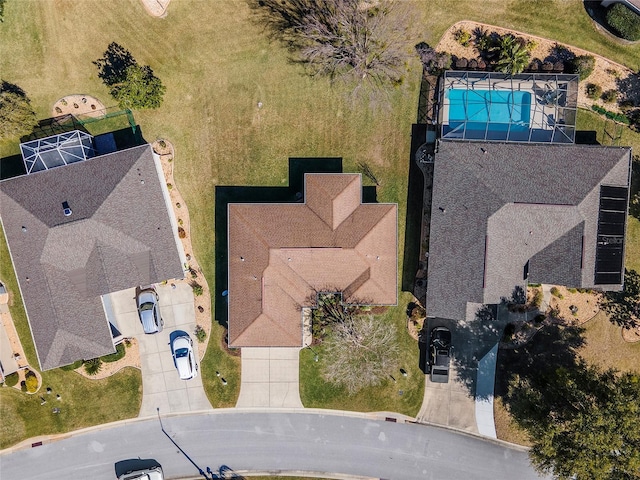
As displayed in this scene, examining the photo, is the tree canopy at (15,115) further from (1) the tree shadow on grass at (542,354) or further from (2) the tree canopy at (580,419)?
(2) the tree canopy at (580,419)

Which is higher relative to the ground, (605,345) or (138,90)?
(138,90)

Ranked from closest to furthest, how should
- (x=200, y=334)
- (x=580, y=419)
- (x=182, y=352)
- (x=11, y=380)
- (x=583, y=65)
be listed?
(x=580, y=419), (x=583, y=65), (x=182, y=352), (x=11, y=380), (x=200, y=334)

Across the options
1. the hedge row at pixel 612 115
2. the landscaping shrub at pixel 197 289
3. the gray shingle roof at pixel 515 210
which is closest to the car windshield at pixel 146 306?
the landscaping shrub at pixel 197 289

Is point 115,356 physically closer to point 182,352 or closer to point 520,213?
point 182,352

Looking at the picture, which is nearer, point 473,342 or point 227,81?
point 227,81

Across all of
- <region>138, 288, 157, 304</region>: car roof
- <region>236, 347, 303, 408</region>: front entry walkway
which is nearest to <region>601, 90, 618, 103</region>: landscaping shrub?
<region>236, 347, 303, 408</region>: front entry walkway

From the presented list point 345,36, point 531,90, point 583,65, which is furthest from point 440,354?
point 345,36

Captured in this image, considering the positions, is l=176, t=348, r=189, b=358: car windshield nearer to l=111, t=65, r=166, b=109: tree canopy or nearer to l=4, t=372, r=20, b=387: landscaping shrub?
l=4, t=372, r=20, b=387: landscaping shrub
